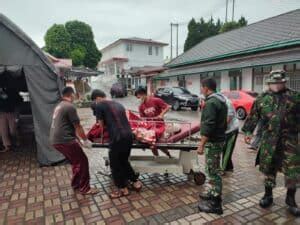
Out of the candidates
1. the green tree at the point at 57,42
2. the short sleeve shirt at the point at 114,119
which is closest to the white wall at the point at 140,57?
the green tree at the point at 57,42

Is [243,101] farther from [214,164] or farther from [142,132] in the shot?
[214,164]

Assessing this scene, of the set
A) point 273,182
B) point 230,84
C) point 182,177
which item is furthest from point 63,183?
point 230,84

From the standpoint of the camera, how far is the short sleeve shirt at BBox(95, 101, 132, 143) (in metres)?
3.52

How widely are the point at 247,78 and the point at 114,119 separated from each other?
46.0 ft

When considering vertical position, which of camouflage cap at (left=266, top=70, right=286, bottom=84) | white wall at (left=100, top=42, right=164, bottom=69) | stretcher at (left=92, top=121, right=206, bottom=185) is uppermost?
white wall at (left=100, top=42, right=164, bottom=69)

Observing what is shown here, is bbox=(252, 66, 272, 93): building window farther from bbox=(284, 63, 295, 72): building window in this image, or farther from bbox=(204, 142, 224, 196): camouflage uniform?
bbox=(204, 142, 224, 196): camouflage uniform

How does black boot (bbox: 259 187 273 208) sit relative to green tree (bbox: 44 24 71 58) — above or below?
below

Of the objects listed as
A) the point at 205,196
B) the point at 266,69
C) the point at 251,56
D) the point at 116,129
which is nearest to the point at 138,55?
the point at 251,56

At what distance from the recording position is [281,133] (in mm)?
3117

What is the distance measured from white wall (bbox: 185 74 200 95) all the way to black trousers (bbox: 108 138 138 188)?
1711 cm

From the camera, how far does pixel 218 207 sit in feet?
10.7

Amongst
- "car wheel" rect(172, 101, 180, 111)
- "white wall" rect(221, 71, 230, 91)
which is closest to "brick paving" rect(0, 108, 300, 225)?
"car wheel" rect(172, 101, 180, 111)

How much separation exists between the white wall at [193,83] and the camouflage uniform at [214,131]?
688 inches

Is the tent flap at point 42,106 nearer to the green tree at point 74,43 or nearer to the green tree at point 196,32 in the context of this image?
the green tree at point 74,43
